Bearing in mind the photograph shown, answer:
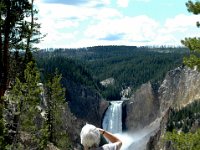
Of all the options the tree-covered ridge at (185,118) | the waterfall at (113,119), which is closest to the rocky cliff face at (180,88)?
the tree-covered ridge at (185,118)

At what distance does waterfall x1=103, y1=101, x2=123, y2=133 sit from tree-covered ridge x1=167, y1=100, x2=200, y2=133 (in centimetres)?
3295

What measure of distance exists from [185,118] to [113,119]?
152 ft

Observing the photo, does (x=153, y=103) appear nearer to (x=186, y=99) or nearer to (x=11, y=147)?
(x=186, y=99)

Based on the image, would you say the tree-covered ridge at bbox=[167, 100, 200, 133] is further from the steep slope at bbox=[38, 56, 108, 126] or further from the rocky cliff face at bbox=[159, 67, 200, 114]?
the steep slope at bbox=[38, 56, 108, 126]

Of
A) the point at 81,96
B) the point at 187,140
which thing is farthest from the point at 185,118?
the point at 187,140

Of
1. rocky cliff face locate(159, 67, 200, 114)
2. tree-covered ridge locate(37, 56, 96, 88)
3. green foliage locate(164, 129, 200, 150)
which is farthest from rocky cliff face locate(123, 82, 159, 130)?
green foliage locate(164, 129, 200, 150)

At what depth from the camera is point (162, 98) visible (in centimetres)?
15012

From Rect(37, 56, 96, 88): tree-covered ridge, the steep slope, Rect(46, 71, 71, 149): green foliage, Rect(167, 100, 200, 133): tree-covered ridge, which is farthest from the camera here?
Rect(37, 56, 96, 88): tree-covered ridge

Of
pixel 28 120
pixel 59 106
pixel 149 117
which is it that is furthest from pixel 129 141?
pixel 28 120

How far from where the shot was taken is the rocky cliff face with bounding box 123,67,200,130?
133m

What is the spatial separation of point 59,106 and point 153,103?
112 meters

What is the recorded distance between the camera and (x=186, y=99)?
5207 inches

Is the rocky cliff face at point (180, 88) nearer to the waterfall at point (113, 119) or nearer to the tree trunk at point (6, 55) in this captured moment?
the waterfall at point (113, 119)

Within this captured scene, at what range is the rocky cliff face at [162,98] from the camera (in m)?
133
